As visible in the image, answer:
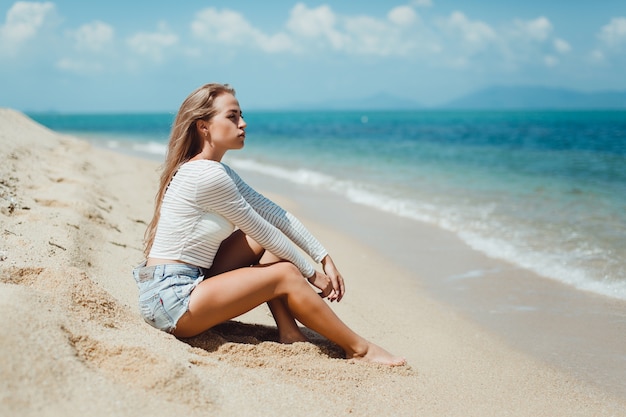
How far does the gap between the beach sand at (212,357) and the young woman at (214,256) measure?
0.15m

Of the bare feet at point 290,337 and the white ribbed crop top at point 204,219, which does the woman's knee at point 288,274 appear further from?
the bare feet at point 290,337

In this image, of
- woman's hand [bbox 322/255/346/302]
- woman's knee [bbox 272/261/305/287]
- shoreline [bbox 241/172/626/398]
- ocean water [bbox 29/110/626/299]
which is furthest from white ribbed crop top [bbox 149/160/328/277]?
ocean water [bbox 29/110/626/299]

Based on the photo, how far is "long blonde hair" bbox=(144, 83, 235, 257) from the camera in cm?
350

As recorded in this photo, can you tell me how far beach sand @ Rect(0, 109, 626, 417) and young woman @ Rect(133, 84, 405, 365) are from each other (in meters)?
0.15

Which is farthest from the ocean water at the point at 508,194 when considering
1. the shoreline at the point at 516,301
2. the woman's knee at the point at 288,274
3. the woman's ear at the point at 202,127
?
the woman's ear at the point at 202,127

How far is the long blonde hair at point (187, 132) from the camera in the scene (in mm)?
3500

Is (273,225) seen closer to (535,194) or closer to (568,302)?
(568,302)

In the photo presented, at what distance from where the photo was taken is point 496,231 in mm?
8164

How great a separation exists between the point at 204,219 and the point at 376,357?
130 cm

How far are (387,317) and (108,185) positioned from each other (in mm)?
6172

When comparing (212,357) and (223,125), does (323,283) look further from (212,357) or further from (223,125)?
(223,125)

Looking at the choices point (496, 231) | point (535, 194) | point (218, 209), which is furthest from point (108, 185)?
point (535, 194)

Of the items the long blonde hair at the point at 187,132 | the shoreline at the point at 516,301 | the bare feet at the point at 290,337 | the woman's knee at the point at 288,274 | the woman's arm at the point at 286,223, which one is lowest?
the shoreline at the point at 516,301

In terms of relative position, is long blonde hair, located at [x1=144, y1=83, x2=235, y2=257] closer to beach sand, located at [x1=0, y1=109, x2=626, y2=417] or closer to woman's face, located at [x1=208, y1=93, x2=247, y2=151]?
woman's face, located at [x1=208, y1=93, x2=247, y2=151]
